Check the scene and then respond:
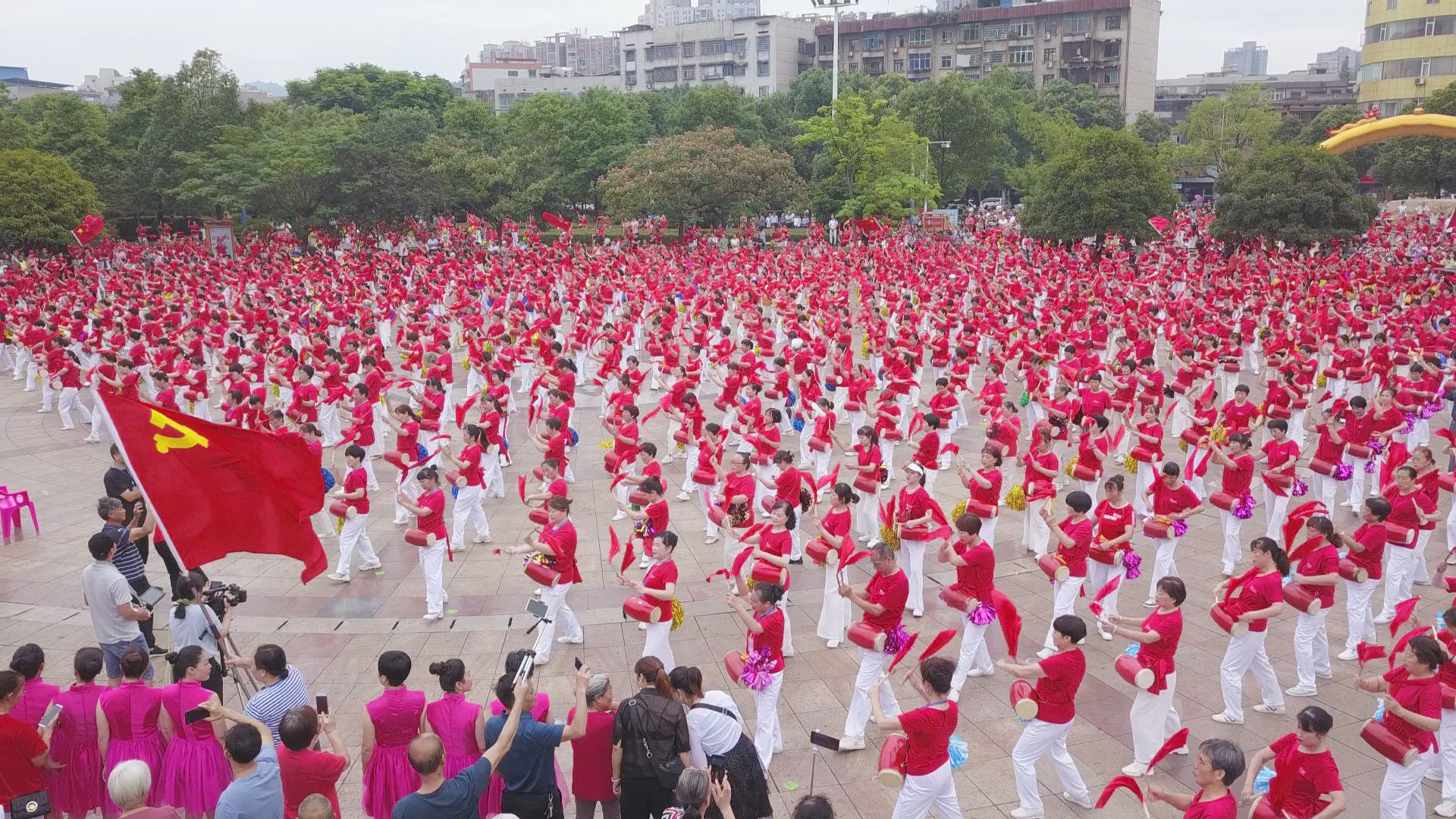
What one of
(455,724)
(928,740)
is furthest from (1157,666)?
(455,724)

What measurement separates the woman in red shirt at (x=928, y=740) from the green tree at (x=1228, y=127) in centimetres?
6175

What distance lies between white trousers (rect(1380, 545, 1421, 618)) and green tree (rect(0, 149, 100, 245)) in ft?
135

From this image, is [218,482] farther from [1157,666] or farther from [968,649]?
[1157,666]

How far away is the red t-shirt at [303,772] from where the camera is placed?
15.9ft

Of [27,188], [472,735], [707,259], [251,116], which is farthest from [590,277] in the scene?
[251,116]

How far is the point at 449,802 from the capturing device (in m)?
4.43

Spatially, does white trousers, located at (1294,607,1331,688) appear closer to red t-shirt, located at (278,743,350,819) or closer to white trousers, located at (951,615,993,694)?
white trousers, located at (951,615,993,694)

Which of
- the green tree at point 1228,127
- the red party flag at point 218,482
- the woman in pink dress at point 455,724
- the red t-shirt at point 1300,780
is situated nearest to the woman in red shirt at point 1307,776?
the red t-shirt at point 1300,780

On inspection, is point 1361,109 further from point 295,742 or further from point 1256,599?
point 295,742

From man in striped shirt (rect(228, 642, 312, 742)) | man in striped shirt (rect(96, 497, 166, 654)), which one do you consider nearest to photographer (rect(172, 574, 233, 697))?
man in striped shirt (rect(228, 642, 312, 742))

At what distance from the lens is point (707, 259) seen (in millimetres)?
33844

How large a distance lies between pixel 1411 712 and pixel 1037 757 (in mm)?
2125

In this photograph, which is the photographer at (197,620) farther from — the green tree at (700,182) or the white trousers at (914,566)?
the green tree at (700,182)

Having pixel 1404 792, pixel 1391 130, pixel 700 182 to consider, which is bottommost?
pixel 1404 792
